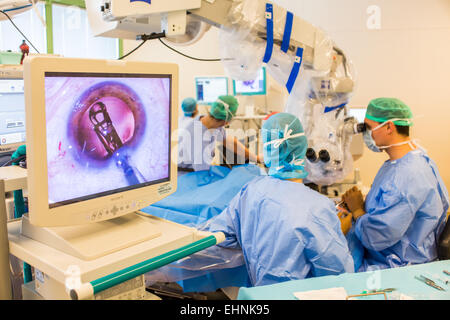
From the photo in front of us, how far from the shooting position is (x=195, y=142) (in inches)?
118

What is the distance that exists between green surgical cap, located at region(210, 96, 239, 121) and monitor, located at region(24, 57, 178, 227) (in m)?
1.78

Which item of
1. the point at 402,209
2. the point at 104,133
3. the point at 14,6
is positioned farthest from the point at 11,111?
the point at 402,209

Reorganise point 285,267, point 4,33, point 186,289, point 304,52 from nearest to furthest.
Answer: point 285,267, point 186,289, point 304,52, point 4,33

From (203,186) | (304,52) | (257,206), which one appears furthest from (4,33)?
(257,206)

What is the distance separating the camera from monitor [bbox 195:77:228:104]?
4570 mm

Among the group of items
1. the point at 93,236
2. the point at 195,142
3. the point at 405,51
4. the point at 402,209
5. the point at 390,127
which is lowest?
the point at 402,209

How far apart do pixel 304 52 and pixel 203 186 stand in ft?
3.21

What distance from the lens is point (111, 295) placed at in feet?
3.37

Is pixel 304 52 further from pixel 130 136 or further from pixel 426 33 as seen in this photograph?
pixel 426 33

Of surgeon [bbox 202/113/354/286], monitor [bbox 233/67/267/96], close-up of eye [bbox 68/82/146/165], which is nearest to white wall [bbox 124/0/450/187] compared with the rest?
monitor [bbox 233/67/267/96]

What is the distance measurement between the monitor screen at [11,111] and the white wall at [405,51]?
2946 mm

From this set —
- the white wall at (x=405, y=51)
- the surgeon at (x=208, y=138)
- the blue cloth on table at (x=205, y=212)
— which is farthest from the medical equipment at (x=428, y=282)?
the white wall at (x=405, y=51)

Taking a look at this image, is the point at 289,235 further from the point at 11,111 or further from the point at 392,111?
the point at 11,111

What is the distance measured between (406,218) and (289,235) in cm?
69
